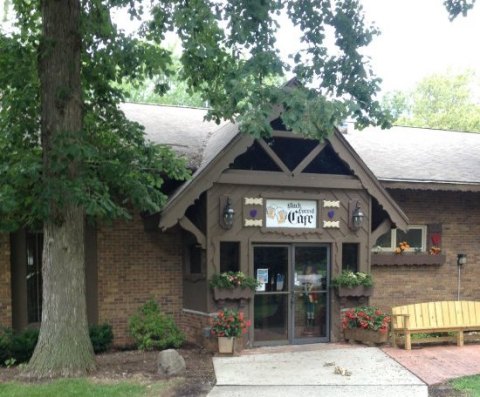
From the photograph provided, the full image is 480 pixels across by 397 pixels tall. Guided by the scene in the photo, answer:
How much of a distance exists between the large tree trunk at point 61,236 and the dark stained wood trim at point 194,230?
6.56 ft

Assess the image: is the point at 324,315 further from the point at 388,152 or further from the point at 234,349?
the point at 388,152

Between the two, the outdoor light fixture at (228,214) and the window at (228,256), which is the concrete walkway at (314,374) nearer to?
the window at (228,256)

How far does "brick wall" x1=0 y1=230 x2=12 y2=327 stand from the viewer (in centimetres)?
1002

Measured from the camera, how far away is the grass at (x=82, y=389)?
7.20 metres

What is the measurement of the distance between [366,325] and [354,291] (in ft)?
2.34

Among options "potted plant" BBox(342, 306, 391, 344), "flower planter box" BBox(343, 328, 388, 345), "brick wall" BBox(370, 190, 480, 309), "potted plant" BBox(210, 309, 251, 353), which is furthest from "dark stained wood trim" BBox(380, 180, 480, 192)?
"potted plant" BBox(210, 309, 251, 353)

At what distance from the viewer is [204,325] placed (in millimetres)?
10164

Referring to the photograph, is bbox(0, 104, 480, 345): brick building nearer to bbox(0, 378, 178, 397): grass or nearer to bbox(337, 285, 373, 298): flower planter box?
bbox(337, 285, 373, 298): flower planter box

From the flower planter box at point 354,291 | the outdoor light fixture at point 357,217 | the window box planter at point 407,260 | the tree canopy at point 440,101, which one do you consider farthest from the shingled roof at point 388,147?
the tree canopy at point 440,101

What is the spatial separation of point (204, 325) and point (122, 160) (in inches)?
139

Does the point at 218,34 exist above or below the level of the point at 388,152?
above

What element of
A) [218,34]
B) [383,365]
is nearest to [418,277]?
[383,365]

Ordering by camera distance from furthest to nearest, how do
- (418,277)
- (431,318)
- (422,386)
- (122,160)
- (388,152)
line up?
1. (388,152)
2. (418,277)
3. (431,318)
4. (122,160)
5. (422,386)

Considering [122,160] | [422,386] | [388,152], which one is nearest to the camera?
[422,386]
